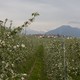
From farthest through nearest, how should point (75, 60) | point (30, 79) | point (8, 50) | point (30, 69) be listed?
1. point (30, 69)
2. point (75, 60)
3. point (30, 79)
4. point (8, 50)

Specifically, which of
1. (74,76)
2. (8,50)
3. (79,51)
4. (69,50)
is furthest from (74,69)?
(8,50)

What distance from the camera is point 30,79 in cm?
2373

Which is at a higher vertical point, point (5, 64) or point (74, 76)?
point (5, 64)

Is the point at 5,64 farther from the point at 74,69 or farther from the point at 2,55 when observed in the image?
the point at 74,69

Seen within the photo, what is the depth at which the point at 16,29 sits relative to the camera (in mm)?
8531

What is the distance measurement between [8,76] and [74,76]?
1576 centimetres

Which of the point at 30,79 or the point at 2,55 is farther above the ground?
the point at 2,55

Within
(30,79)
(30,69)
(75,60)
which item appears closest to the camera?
(30,79)

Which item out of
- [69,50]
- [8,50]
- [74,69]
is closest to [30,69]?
[69,50]

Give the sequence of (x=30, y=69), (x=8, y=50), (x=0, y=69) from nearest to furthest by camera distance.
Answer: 1. (x=0, y=69)
2. (x=8, y=50)
3. (x=30, y=69)

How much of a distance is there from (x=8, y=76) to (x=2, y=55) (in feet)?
1.79

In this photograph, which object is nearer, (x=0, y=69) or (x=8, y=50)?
(x=0, y=69)

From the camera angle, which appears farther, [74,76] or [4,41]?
[74,76]

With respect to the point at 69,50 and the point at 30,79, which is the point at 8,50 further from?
the point at 69,50
